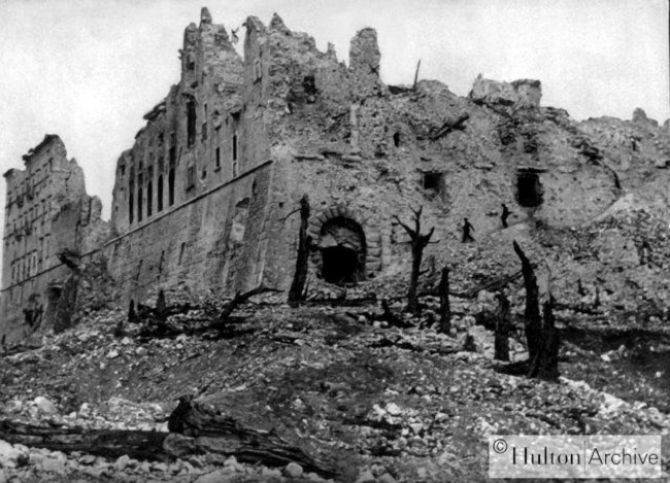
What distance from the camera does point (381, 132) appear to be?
39.1 meters

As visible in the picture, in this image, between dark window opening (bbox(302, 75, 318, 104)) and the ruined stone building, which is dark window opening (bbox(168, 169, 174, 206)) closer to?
the ruined stone building

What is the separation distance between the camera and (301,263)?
112 ft

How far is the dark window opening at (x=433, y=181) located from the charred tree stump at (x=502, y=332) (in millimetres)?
10619

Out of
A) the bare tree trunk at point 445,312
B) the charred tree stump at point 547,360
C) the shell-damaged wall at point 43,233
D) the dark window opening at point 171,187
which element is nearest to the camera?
the charred tree stump at point 547,360

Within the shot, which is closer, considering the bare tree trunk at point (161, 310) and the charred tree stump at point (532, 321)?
the charred tree stump at point (532, 321)

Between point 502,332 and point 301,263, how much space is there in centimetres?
732

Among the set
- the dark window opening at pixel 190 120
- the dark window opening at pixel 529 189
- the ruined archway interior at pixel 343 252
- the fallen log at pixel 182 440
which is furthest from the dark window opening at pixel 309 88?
the fallen log at pixel 182 440

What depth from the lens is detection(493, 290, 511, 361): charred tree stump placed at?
28.2 meters

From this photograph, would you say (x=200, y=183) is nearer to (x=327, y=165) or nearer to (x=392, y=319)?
(x=327, y=165)

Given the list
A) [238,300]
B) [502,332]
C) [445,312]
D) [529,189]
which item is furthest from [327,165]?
[502,332]

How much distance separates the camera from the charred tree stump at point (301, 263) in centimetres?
3372

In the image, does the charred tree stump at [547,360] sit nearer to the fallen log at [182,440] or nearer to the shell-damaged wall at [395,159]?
the fallen log at [182,440]

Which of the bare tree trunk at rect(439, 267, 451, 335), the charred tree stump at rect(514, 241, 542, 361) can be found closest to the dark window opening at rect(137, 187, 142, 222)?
the bare tree trunk at rect(439, 267, 451, 335)

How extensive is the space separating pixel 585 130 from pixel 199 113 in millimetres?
12529
